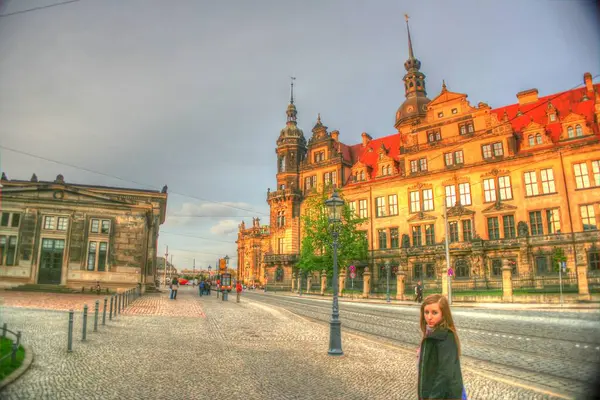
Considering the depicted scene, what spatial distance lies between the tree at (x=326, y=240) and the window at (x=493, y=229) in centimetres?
1375

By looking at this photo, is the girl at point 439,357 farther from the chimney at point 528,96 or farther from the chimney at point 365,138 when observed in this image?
the chimney at point 365,138

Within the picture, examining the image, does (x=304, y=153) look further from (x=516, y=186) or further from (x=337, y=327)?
(x=337, y=327)

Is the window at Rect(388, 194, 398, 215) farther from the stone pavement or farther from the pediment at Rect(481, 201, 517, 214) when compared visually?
the stone pavement

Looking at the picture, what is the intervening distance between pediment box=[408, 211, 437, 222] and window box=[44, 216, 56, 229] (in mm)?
35502

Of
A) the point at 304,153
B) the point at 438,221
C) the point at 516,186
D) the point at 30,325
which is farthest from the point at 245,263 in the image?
the point at 30,325

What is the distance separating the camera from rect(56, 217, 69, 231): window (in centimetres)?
3161

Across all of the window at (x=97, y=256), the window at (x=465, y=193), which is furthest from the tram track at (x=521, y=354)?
the window at (x=465, y=193)

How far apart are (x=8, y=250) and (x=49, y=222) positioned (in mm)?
3320

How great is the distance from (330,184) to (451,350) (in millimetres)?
50518

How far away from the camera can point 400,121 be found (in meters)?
57.2

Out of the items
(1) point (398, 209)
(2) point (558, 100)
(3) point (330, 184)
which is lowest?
(1) point (398, 209)

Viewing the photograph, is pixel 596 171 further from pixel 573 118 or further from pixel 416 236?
pixel 416 236

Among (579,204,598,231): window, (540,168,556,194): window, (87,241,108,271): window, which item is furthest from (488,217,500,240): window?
(87,241,108,271): window

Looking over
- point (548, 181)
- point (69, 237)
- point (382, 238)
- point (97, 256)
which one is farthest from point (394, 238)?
point (69, 237)
